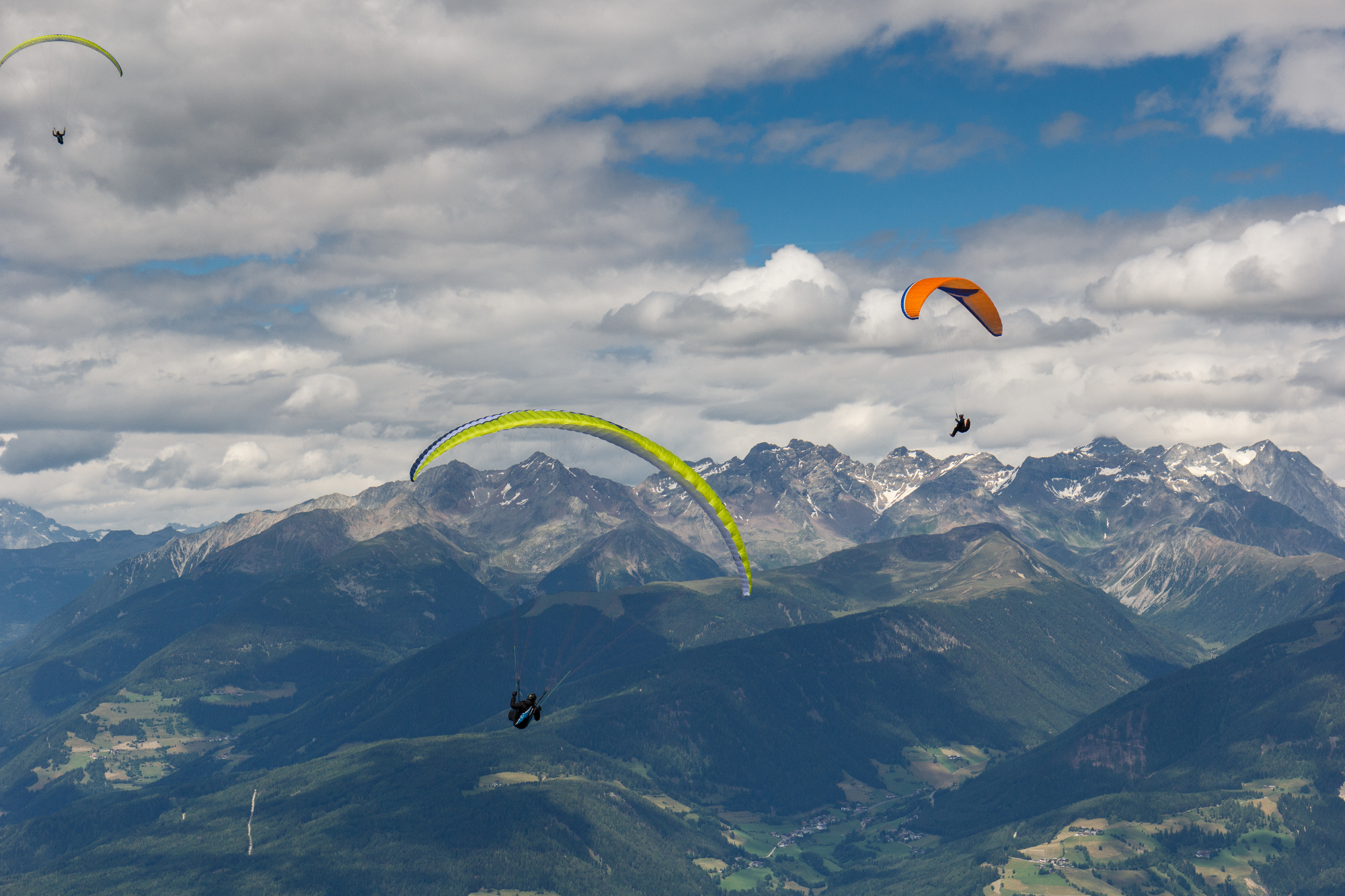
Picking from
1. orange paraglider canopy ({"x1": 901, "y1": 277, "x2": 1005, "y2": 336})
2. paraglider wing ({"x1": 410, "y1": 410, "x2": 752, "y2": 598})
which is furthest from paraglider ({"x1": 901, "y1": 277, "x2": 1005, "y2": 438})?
paraglider wing ({"x1": 410, "y1": 410, "x2": 752, "y2": 598})

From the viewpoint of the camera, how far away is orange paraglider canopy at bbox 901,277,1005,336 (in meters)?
109

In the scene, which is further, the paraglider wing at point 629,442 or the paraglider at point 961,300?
the paraglider at point 961,300

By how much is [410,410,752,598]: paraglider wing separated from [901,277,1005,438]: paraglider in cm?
3581

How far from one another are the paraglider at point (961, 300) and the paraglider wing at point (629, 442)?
35.8 m

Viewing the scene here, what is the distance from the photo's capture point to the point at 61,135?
118188mm

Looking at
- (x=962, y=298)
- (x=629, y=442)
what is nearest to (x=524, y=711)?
(x=629, y=442)

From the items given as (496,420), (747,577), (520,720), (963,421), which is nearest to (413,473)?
(496,420)

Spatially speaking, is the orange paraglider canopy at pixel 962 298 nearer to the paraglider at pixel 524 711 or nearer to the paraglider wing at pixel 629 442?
the paraglider wing at pixel 629 442

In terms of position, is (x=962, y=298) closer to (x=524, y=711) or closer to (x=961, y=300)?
(x=961, y=300)

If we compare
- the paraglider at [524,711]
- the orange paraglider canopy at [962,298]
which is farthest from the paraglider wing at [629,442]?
the orange paraglider canopy at [962,298]

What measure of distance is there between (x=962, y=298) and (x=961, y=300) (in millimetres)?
552

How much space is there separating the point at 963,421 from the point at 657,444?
38220 mm

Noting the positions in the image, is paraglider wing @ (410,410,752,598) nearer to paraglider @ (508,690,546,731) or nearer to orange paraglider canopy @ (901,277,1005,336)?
paraglider @ (508,690,546,731)

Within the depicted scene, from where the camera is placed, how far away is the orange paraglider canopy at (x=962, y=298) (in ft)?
357
